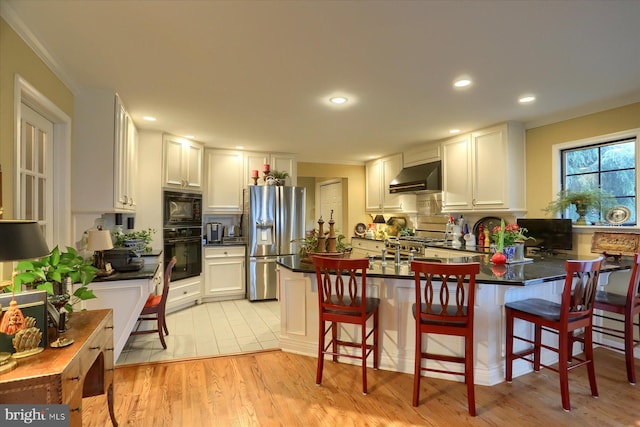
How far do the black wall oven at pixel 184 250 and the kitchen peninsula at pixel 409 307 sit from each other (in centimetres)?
203

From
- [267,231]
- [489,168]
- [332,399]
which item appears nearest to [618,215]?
[489,168]

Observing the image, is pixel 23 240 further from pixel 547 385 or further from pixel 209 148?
pixel 209 148

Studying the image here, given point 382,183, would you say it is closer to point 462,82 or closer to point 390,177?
point 390,177

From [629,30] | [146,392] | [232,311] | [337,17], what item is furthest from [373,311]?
[232,311]

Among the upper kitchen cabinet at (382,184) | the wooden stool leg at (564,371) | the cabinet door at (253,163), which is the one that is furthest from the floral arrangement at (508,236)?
the cabinet door at (253,163)

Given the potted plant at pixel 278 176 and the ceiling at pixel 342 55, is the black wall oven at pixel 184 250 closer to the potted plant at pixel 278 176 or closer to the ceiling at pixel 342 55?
the potted plant at pixel 278 176

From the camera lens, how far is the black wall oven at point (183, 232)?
4438mm

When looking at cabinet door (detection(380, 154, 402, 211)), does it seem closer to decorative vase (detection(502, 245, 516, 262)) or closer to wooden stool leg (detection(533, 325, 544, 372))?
decorative vase (detection(502, 245, 516, 262))

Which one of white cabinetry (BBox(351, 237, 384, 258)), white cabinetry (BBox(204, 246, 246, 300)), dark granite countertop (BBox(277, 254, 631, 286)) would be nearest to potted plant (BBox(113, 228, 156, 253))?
white cabinetry (BBox(204, 246, 246, 300))

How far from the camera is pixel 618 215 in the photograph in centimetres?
324

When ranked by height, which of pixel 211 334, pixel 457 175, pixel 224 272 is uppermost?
pixel 457 175

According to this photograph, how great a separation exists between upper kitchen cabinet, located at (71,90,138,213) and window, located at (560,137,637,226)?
4609mm

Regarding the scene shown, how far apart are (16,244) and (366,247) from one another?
537 cm

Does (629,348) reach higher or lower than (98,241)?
lower
